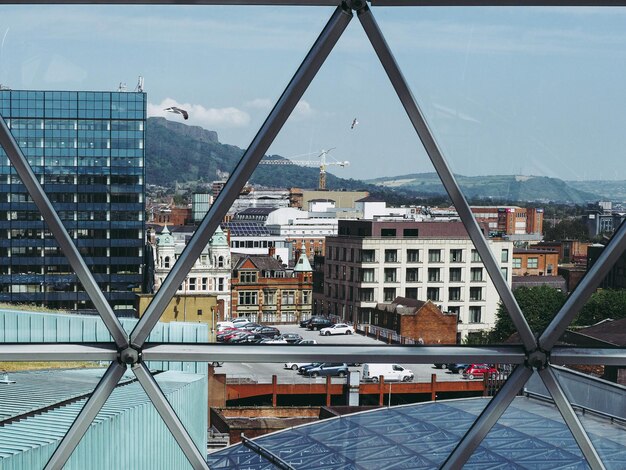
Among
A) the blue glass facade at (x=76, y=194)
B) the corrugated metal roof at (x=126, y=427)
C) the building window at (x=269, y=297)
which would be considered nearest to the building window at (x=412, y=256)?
the building window at (x=269, y=297)

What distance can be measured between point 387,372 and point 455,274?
0.71 metres

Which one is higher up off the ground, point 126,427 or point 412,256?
point 412,256

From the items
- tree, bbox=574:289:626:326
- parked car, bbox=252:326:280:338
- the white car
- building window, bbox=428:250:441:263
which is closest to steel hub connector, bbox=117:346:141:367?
parked car, bbox=252:326:280:338

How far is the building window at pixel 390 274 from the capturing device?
208 inches

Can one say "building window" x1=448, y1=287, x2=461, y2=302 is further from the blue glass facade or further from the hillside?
the blue glass facade

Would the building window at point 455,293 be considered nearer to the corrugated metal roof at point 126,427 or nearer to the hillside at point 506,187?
the hillside at point 506,187

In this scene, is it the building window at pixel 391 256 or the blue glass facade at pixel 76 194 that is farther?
the building window at pixel 391 256

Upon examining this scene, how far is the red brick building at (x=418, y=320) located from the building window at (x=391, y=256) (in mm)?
230

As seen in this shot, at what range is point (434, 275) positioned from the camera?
17.3 ft

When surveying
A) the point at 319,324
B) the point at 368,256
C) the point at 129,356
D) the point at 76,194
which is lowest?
the point at 129,356

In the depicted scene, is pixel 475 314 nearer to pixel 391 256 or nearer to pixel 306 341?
pixel 391 256

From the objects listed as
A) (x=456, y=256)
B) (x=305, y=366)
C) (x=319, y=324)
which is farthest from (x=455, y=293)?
(x=305, y=366)

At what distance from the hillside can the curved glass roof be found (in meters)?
1.21

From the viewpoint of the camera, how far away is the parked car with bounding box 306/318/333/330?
5.35 meters
